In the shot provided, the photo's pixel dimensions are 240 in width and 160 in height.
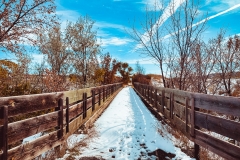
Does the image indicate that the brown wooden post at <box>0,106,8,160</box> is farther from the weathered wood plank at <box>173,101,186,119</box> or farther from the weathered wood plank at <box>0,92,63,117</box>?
the weathered wood plank at <box>173,101,186,119</box>

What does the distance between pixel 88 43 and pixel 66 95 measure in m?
12.6

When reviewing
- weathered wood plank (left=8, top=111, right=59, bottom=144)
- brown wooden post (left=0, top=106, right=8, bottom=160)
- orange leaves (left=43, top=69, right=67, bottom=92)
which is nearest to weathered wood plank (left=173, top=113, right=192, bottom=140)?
weathered wood plank (left=8, top=111, right=59, bottom=144)

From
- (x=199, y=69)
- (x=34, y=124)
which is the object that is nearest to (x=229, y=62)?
(x=199, y=69)

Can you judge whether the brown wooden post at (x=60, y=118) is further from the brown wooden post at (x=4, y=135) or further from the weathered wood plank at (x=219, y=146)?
the weathered wood plank at (x=219, y=146)

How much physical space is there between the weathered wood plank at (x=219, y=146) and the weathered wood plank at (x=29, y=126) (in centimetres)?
282

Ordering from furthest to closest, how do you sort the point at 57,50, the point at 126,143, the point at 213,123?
the point at 57,50, the point at 126,143, the point at 213,123

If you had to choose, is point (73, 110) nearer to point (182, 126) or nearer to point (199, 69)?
point (182, 126)

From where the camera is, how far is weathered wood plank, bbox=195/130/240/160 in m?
2.50

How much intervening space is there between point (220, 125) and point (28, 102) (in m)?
2.97

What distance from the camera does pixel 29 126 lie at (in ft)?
9.05

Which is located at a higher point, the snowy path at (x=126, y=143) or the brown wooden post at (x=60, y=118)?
the brown wooden post at (x=60, y=118)

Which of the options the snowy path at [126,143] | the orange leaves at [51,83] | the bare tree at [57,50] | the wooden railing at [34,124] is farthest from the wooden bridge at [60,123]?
the bare tree at [57,50]

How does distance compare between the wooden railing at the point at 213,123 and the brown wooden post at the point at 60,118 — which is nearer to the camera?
the wooden railing at the point at 213,123

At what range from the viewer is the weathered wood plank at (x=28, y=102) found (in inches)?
94.0
